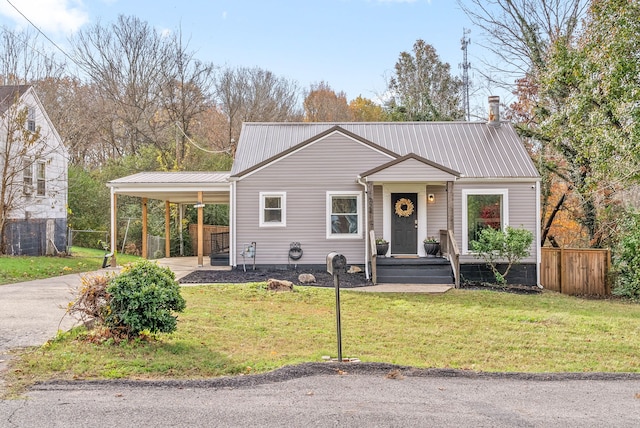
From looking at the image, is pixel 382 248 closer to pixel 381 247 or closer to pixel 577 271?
pixel 381 247

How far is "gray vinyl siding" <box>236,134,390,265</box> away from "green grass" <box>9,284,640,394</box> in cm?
384

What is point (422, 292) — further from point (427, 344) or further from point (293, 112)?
point (293, 112)

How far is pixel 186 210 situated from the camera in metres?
23.3

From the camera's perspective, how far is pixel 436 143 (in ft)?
53.7

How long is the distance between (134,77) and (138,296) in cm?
2636

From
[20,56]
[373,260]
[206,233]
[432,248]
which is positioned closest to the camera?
[373,260]

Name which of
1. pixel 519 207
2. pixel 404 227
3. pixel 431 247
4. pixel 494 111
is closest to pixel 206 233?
pixel 404 227

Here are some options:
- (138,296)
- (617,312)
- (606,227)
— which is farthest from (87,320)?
(606,227)

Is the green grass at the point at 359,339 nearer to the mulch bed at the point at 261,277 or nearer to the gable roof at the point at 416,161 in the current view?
the mulch bed at the point at 261,277

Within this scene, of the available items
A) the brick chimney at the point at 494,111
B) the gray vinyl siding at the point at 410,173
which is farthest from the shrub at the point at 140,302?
the brick chimney at the point at 494,111

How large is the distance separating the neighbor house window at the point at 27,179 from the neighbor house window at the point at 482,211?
15740mm

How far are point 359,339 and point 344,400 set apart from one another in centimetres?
254

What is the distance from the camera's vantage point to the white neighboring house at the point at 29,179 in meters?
17.6

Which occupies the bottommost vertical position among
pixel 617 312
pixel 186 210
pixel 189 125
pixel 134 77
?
pixel 617 312
